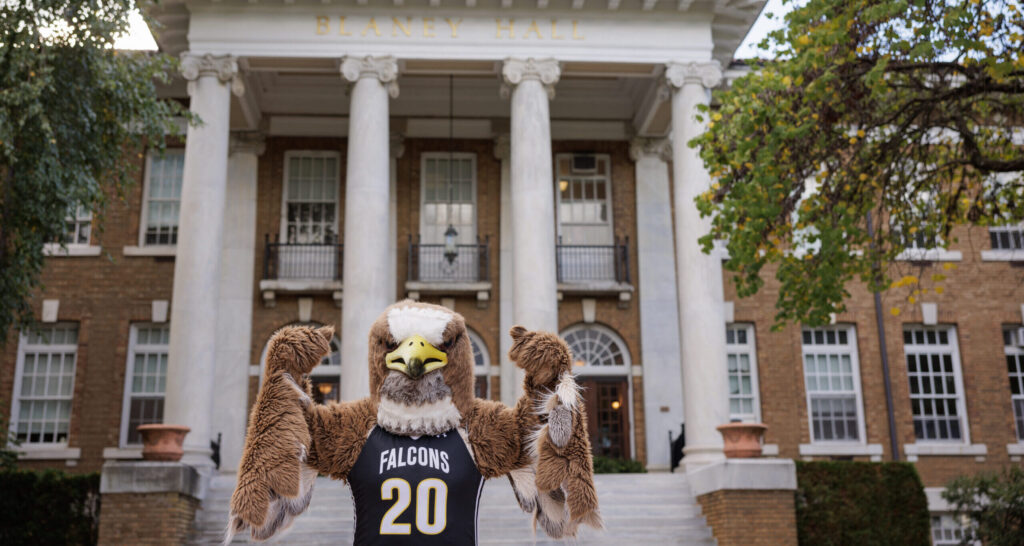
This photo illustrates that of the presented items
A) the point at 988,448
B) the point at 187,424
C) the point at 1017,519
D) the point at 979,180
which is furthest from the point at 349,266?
the point at 988,448

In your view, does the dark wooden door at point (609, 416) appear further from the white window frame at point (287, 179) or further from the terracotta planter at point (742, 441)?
the terracotta planter at point (742, 441)

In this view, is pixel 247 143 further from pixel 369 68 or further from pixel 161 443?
pixel 161 443

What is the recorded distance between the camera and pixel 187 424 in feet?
50.0

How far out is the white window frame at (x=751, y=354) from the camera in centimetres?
2033

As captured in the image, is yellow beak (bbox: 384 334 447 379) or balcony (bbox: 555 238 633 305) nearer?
yellow beak (bbox: 384 334 447 379)

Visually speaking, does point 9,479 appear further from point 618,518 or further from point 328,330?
point 328,330

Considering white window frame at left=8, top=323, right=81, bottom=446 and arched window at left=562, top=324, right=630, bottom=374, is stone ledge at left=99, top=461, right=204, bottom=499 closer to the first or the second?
white window frame at left=8, top=323, right=81, bottom=446

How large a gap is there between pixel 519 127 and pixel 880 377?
32.2 feet

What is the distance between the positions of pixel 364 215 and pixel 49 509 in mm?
6429

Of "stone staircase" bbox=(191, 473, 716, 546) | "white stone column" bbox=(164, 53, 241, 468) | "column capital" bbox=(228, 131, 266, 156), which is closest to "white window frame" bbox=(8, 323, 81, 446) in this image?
"column capital" bbox=(228, 131, 266, 156)

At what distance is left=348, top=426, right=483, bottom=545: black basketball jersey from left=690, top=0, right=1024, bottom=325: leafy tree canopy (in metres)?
7.15

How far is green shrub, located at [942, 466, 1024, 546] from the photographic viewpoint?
511 inches

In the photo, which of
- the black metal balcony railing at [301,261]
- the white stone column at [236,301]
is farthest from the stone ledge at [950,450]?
the white stone column at [236,301]

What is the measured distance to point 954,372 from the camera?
68.5 feet
